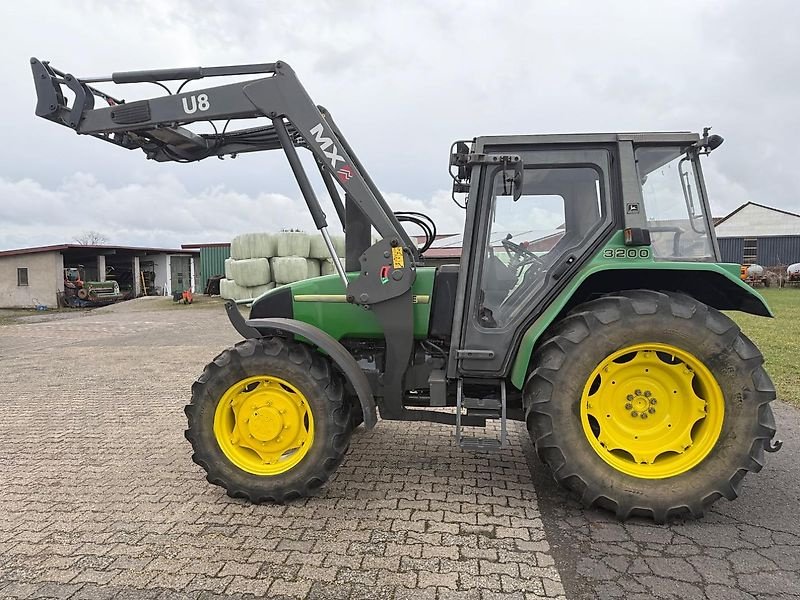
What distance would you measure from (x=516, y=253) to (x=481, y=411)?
3.55 feet

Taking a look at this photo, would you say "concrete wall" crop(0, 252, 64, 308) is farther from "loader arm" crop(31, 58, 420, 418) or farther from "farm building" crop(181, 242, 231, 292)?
"loader arm" crop(31, 58, 420, 418)

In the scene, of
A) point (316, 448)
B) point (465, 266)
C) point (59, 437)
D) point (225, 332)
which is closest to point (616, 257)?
point (465, 266)

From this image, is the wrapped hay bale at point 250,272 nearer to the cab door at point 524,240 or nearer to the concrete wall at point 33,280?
the concrete wall at point 33,280

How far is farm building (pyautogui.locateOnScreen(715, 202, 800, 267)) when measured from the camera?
116 ft

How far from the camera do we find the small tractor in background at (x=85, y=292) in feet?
86.0

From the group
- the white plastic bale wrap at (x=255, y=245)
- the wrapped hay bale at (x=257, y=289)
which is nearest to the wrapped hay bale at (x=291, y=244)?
the white plastic bale wrap at (x=255, y=245)

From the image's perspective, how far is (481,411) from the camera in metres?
3.66

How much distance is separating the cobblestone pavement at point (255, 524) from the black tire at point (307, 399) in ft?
0.48

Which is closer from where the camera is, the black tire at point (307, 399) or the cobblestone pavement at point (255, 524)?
the cobblestone pavement at point (255, 524)

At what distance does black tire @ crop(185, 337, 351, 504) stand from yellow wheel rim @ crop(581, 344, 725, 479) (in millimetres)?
1555

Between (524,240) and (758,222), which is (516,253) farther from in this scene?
(758,222)

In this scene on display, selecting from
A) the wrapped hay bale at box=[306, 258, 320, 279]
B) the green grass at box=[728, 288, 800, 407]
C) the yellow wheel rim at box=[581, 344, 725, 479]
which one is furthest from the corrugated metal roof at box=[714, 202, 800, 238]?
the yellow wheel rim at box=[581, 344, 725, 479]

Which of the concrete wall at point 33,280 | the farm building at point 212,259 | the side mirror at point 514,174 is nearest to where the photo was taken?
the side mirror at point 514,174

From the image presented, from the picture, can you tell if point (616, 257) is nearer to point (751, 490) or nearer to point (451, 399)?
point (451, 399)
